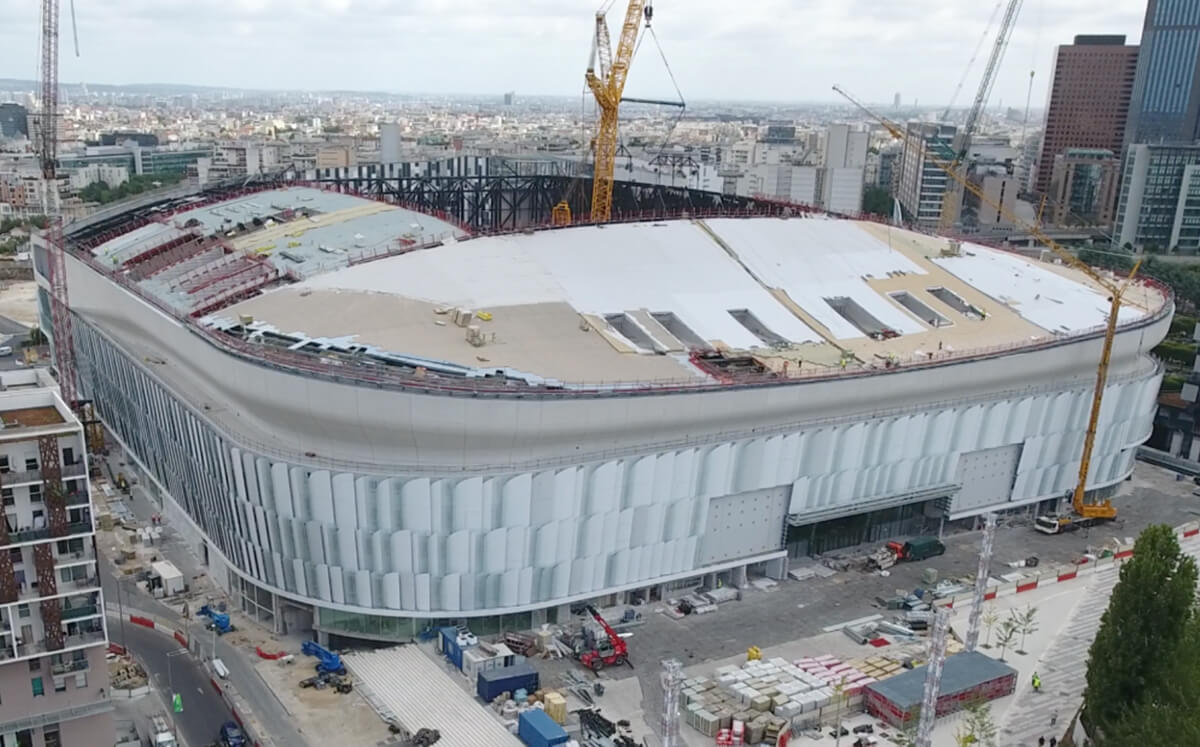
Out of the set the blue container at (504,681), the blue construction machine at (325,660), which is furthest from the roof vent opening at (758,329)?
the blue construction machine at (325,660)

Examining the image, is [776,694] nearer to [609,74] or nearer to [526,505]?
[526,505]

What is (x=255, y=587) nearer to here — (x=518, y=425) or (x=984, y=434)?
(x=518, y=425)

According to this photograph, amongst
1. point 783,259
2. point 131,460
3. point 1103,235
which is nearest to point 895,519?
point 783,259

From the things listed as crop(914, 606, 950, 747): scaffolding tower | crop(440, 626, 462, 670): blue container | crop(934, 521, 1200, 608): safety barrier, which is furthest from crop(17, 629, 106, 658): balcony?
crop(934, 521, 1200, 608): safety barrier

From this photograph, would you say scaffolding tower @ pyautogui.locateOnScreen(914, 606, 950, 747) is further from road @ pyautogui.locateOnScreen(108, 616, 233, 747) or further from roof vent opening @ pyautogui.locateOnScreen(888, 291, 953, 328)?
roof vent opening @ pyautogui.locateOnScreen(888, 291, 953, 328)

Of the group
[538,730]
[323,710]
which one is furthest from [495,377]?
[538,730]

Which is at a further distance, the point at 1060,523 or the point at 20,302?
the point at 20,302
